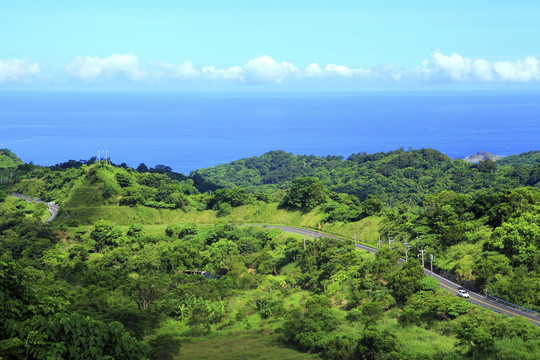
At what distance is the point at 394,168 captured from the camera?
131625 millimetres

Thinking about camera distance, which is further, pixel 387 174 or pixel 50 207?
pixel 387 174

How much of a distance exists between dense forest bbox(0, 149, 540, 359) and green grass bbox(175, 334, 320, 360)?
0.55 ft

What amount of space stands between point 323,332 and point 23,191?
82.1 m

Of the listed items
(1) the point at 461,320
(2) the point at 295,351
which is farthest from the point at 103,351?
(1) the point at 461,320

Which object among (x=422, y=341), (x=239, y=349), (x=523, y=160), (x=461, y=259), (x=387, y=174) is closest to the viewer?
(x=422, y=341)

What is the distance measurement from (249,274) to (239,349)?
59.7ft

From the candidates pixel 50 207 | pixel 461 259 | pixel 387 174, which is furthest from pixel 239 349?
pixel 387 174

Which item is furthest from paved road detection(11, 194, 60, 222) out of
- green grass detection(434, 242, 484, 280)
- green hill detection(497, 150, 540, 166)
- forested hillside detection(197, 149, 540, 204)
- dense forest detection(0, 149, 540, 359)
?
green hill detection(497, 150, 540, 166)

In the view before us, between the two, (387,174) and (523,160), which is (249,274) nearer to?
(387,174)

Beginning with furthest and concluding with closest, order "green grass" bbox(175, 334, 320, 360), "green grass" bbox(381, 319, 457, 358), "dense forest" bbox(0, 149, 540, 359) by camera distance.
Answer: "green grass" bbox(175, 334, 320, 360) < "green grass" bbox(381, 319, 457, 358) < "dense forest" bbox(0, 149, 540, 359)

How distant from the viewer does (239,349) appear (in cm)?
3950

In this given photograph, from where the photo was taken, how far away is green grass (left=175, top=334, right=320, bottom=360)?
3774cm

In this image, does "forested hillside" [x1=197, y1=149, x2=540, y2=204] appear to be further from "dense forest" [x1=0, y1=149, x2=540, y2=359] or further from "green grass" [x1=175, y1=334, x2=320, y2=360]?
"green grass" [x1=175, y1=334, x2=320, y2=360]

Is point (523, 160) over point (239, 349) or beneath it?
over
